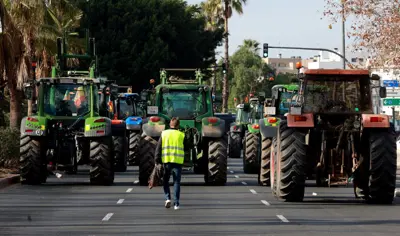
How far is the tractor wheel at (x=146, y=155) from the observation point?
27.8 meters

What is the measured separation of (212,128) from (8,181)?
18.6ft

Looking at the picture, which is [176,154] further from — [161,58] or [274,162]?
[161,58]

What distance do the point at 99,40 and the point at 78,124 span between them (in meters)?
42.2

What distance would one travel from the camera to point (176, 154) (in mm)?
21219

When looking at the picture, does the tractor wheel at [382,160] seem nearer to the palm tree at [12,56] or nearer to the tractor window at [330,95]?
the tractor window at [330,95]

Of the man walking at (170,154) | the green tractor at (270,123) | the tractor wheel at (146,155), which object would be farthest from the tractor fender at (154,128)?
the man walking at (170,154)

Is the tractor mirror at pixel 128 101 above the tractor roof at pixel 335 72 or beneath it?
beneath

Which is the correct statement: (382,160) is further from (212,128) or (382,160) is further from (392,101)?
(392,101)

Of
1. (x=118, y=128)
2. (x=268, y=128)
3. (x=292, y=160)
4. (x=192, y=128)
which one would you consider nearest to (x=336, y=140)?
(x=292, y=160)

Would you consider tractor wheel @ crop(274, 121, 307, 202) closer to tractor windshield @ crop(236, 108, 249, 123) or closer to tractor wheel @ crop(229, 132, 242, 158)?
tractor windshield @ crop(236, 108, 249, 123)

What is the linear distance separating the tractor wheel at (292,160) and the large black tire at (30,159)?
8.40 m

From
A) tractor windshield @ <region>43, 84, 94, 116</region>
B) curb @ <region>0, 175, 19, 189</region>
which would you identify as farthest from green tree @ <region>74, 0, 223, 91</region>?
tractor windshield @ <region>43, 84, 94, 116</region>

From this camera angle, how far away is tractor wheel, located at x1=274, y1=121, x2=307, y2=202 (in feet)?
72.7

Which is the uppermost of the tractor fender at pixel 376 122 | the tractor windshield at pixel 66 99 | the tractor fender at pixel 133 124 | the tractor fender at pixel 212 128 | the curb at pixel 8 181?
the tractor windshield at pixel 66 99
